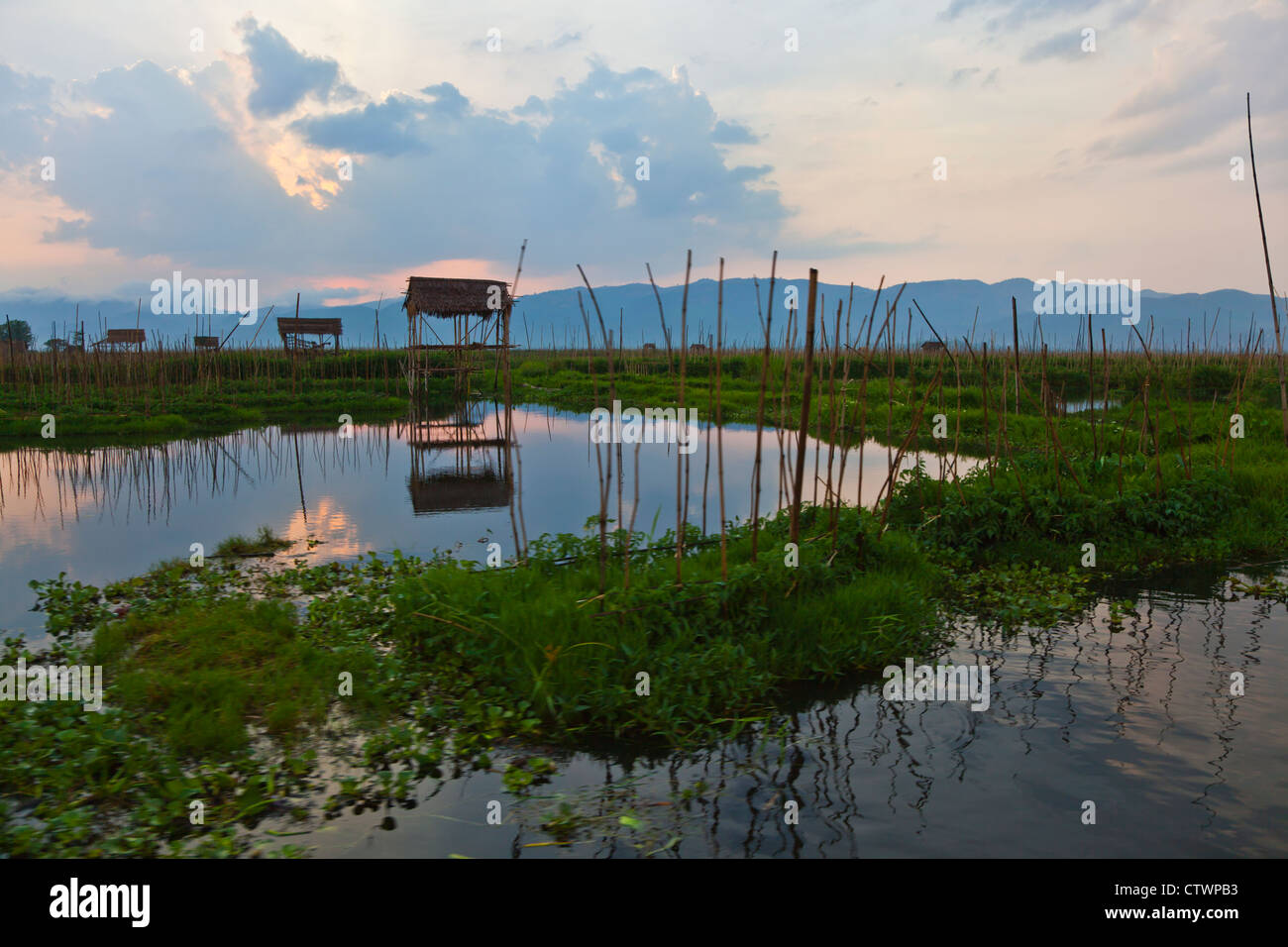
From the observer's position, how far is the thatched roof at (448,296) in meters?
22.1

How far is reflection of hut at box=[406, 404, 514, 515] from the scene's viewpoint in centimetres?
983

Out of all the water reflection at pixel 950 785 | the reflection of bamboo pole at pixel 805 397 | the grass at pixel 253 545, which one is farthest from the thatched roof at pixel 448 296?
the water reflection at pixel 950 785

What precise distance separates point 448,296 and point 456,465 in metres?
11.2

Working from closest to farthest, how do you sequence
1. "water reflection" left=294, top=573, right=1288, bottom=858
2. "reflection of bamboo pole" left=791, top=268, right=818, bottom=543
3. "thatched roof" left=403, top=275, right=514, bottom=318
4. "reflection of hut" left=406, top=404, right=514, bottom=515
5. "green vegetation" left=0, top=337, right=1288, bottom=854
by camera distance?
1. "water reflection" left=294, top=573, right=1288, bottom=858
2. "green vegetation" left=0, top=337, right=1288, bottom=854
3. "reflection of bamboo pole" left=791, top=268, right=818, bottom=543
4. "reflection of hut" left=406, top=404, right=514, bottom=515
5. "thatched roof" left=403, top=275, right=514, bottom=318

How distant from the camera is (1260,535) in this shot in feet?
23.2

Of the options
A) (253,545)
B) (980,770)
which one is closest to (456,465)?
(253,545)

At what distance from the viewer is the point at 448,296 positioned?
73.6 feet

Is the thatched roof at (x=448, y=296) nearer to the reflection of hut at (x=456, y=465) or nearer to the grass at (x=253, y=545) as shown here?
the reflection of hut at (x=456, y=465)

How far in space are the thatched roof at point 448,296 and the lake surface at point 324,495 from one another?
712 centimetres

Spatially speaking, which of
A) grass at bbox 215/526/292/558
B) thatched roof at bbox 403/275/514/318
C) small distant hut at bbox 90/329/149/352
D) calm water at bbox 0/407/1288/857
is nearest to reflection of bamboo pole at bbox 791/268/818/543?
calm water at bbox 0/407/1288/857

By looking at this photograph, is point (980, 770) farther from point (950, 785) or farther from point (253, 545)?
point (253, 545)

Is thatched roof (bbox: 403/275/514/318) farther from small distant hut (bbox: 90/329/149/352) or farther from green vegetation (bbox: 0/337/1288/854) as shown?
green vegetation (bbox: 0/337/1288/854)

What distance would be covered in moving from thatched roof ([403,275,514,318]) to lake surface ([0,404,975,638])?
7.12 meters
